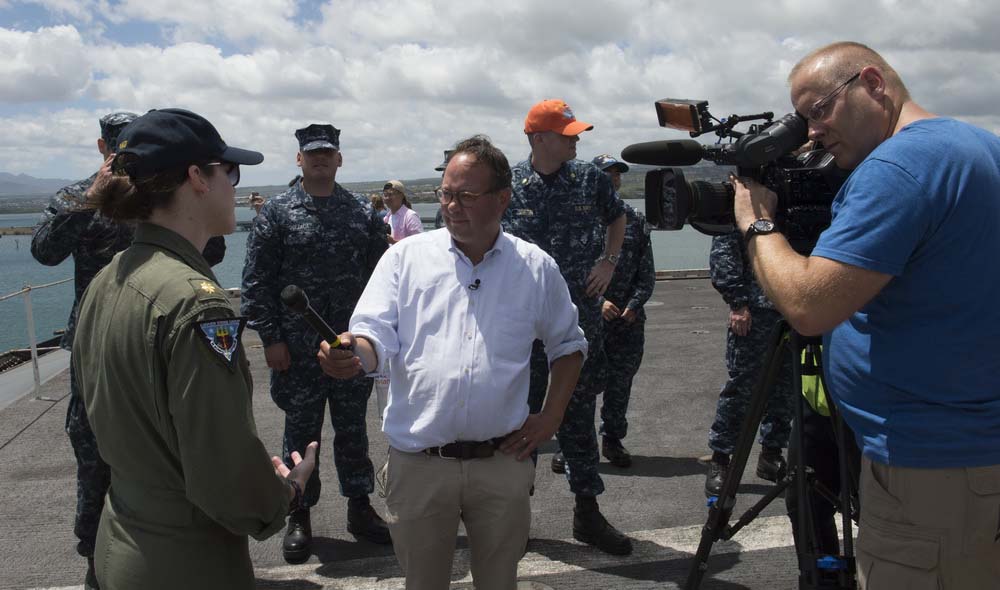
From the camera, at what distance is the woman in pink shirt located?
9977 millimetres

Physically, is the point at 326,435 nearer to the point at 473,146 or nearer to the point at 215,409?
the point at 473,146

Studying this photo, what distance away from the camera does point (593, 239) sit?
14.0 feet

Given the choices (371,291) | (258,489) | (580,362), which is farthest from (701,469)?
(258,489)

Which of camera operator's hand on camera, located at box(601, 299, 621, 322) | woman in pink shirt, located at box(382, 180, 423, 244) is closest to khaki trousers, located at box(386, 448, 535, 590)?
camera operator's hand on camera, located at box(601, 299, 621, 322)

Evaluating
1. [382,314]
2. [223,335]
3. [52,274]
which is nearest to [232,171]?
[223,335]

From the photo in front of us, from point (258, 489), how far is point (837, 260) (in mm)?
1421

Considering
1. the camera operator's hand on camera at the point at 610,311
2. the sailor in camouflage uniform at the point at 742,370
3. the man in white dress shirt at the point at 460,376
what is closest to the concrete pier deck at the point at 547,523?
the sailor in camouflage uniform at the point at 742,370

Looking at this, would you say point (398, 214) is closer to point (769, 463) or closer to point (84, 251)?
point (769, 463)

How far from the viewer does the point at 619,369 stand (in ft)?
18.0

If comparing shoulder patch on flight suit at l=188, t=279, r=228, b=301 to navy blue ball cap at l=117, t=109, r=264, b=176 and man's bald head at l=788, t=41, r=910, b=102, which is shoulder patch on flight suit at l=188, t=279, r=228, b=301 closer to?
navy blue ball cap at l=117, t=109, r=264, b=176

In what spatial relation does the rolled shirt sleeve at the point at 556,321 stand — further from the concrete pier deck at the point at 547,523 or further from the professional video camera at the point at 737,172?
the concrete pier deck at the point at 547,523

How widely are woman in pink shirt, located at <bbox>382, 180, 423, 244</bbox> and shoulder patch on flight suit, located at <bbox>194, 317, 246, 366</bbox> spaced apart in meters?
8.31

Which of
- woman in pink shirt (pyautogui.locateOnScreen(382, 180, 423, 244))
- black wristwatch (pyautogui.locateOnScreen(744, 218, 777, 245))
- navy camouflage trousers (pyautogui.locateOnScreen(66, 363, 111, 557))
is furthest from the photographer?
→ woman in pink shirt (pyautogui.locateOnScreen(382, 180, 423, 244))

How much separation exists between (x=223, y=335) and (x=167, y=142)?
0.49 m
